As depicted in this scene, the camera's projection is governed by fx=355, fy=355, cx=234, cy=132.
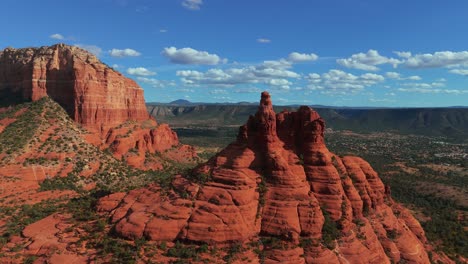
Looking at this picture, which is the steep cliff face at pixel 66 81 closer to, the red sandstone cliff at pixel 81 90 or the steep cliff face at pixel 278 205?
the red sandstone cliff at pixel 81 90

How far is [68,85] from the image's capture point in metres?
107

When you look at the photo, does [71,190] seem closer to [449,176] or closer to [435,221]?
[435,221]

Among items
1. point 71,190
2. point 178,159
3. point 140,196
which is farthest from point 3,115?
point 140,196

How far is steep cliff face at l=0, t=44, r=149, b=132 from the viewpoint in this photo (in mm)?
105125

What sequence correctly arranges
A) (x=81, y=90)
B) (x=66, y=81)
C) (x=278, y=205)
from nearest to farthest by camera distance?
(x=278, y=205), (x=81, y=90), (x=66, y=81)

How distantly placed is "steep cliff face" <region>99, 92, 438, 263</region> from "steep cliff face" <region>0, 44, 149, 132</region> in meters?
53.9

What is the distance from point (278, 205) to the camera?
48719mm

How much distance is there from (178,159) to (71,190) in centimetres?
5643

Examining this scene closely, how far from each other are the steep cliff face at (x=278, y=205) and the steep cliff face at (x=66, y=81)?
5386cm

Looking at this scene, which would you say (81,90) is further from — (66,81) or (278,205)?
(278,205)

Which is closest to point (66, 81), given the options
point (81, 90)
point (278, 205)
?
point (81, 90)

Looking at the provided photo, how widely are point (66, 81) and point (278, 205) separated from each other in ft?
278

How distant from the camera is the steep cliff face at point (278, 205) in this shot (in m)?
45.9

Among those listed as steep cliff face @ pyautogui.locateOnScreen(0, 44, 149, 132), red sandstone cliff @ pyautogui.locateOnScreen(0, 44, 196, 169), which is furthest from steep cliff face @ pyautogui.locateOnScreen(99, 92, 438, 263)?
steep cliff face @ pyautogui.locateOnScreen(0, 44, 149, 132)
